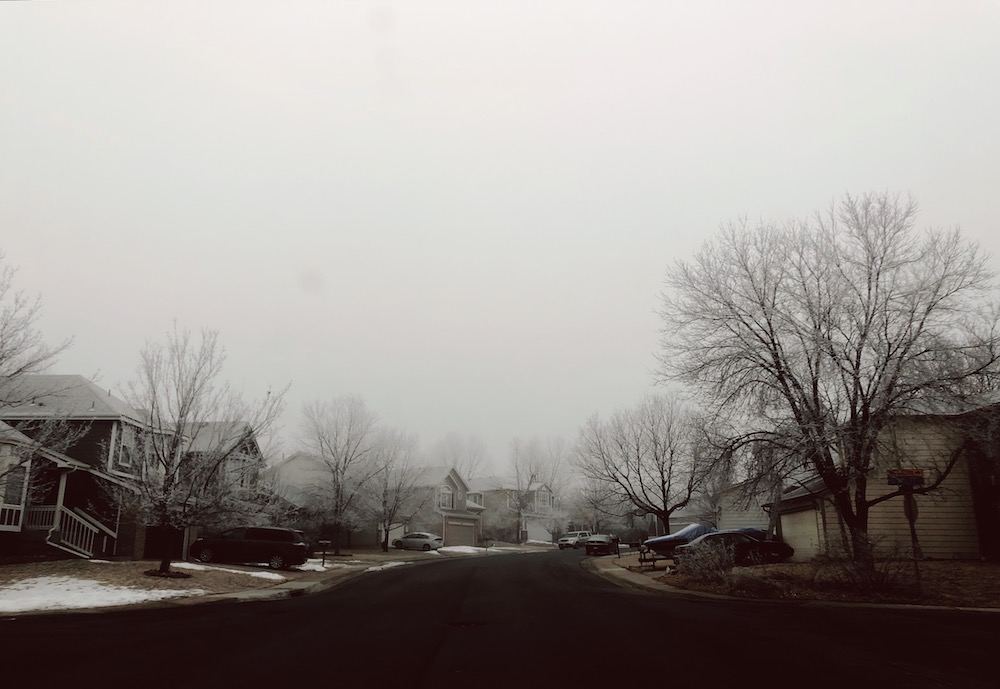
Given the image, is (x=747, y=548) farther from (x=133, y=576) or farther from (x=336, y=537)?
(x=336, y=537)

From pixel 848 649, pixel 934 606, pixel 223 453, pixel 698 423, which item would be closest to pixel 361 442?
pixel 223 453

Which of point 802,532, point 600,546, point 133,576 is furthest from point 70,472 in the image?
point 600,546

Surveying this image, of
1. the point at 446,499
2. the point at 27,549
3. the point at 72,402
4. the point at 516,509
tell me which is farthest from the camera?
the point at 516,509

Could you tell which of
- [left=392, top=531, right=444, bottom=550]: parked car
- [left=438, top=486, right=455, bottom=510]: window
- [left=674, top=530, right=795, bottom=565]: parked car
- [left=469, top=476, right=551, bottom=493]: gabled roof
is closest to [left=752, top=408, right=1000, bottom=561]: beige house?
[left=674, top=530, right=795, bottom=565]: parked car

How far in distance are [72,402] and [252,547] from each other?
29.5 feet

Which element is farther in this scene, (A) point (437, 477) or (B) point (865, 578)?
(A) point (437, 477)

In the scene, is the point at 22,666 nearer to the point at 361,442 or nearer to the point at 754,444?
the point at 754,444

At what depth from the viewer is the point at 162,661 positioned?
8719 millimetres

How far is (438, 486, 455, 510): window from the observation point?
61656 mm

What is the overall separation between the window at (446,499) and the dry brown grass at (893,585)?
42126 mm

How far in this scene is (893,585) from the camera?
52.9ft

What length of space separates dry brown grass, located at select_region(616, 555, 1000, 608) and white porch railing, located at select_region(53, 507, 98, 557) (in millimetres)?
19766

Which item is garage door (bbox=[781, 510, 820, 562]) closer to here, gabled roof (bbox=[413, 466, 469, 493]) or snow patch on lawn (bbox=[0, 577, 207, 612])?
snow patch on lawn (bbox=[0, 577, 207, 612])

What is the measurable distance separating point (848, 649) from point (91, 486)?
2571 cm
